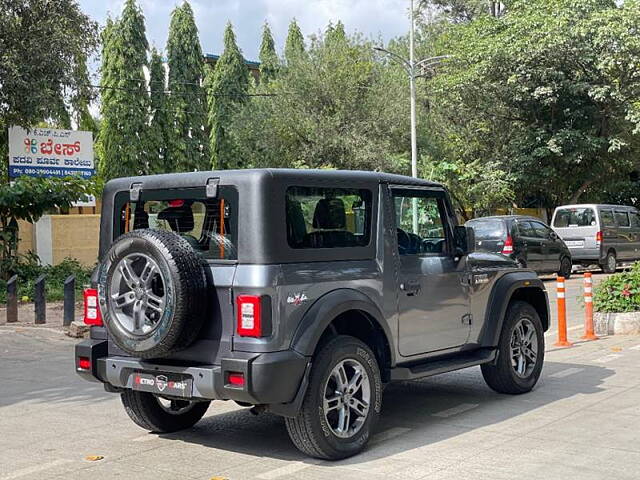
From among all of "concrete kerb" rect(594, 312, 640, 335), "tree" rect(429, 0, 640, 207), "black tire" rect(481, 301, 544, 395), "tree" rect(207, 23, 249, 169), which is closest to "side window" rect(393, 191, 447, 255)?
"black tire" rect(481, 301, 544, 395)

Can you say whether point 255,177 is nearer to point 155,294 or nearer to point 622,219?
point 155,294

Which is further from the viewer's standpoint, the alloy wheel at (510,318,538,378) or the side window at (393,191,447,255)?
the alloy wheel at (510,318,538,378)

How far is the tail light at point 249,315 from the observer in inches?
219

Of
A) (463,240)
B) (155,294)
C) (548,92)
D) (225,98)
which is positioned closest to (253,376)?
(155,294)

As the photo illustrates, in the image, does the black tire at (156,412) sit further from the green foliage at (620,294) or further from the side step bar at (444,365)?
the green foliage at (620,294)

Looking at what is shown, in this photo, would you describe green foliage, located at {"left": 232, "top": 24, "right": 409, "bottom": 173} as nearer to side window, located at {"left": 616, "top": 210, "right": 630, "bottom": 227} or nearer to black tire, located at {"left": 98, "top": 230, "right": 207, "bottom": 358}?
side window, located at {"left": 616, "top": 210, "right": 630, "bottom": 227}

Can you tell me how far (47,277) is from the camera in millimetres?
19953

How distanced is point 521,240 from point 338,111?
45.0 feet

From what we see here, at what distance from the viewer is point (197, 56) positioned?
47.1 meters

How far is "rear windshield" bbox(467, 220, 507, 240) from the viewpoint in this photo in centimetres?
2025

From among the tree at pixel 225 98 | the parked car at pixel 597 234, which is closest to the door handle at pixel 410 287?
the parked car at pixel 597 234

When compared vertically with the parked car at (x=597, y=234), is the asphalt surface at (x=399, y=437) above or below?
below

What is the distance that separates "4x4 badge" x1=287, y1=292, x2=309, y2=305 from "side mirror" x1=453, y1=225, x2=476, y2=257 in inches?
80.5

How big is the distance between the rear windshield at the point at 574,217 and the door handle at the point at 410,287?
18421 mm
